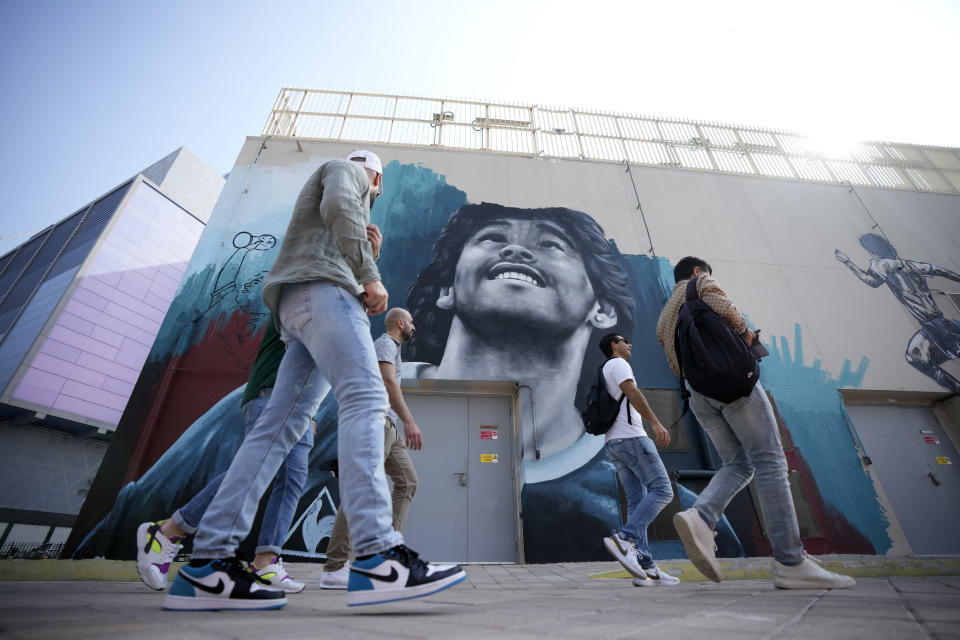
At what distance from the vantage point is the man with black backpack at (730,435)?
6.35ft

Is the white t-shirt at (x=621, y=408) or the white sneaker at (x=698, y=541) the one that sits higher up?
the white t-shirt at (x=621, y=408)

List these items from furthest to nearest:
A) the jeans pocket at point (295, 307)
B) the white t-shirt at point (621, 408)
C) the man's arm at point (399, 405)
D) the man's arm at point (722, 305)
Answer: the white t-shirt at point (621, 408) → the man's arm at point (399, 405) → the man's arm at point (722, 305) → the jeans pocket at point (295, 307)

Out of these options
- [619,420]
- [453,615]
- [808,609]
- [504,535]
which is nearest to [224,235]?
[504,535]

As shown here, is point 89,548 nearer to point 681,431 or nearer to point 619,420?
point 619,420

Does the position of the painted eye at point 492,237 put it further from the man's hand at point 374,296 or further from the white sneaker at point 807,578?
the white sneaker at point 807,578

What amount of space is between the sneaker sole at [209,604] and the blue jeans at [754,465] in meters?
1.87

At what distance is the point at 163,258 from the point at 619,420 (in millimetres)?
18635

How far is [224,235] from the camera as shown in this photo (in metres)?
6.24

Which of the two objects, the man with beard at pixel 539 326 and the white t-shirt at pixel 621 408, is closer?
the white t-shirt at pixel 621 408

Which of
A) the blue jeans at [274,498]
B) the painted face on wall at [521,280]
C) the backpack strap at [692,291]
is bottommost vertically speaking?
the blue jeans at [274,498]

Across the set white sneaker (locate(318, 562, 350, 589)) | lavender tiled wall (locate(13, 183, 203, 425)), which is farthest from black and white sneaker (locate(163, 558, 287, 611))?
lavender tiled wall (locate(13, 183, 203, 425))

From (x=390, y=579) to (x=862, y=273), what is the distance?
31.2ft

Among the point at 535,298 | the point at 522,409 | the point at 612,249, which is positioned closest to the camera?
the point at 522,409

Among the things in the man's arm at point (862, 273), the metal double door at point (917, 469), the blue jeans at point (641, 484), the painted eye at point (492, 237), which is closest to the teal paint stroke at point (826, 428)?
the metal double door at point (917, 469)
